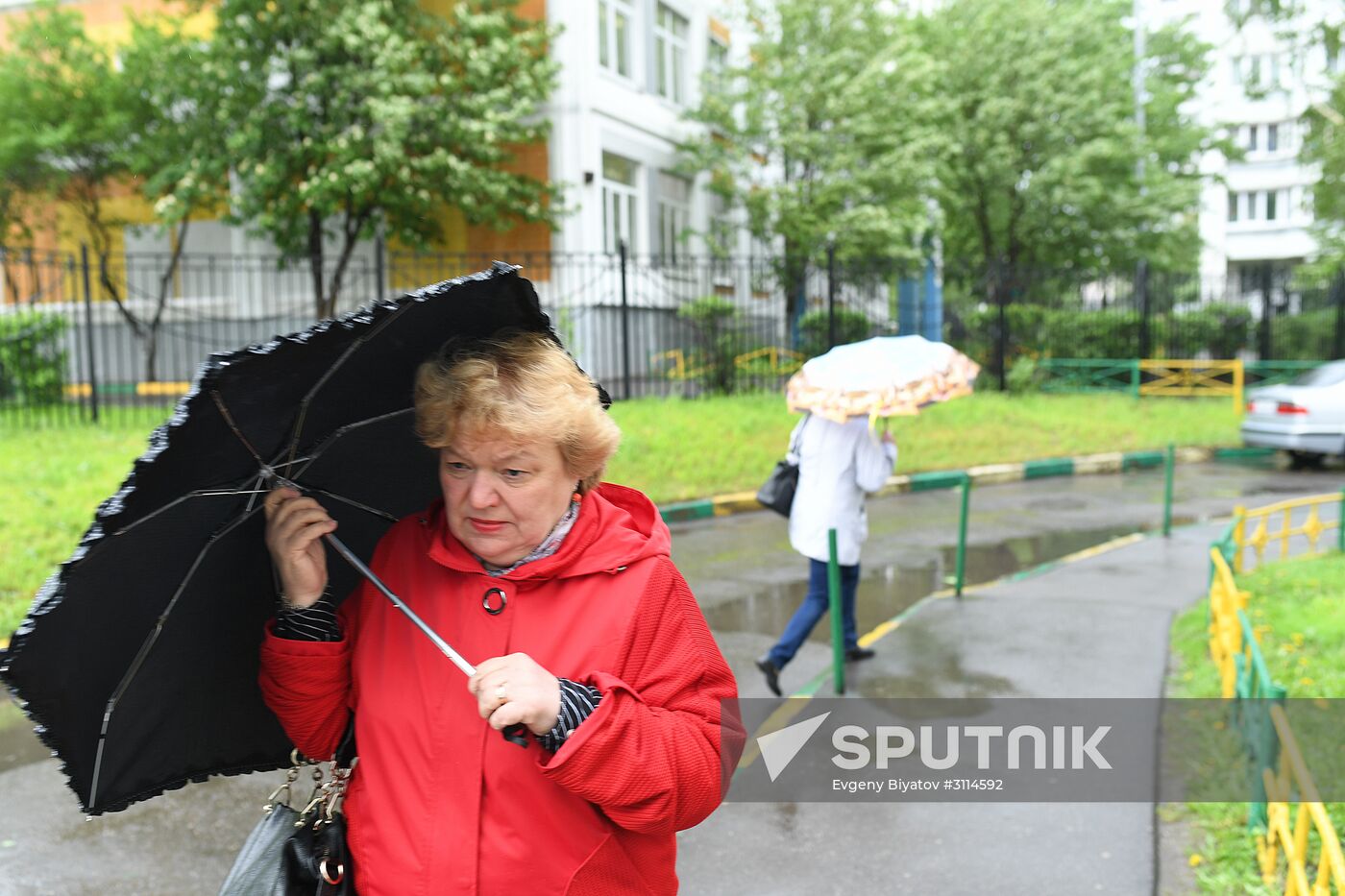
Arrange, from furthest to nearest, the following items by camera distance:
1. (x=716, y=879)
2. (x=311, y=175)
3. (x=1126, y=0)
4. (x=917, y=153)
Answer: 1. (x=1126, y=0)
2. (x=917, y=153)
3. (x=311, y=175)
4. (x=716, y=879)

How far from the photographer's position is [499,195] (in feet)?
56.5

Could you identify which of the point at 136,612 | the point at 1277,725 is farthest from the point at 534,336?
the point at 1277,725

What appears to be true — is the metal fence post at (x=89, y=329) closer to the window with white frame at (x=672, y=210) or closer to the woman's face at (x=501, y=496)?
the window with white frame at (x=672, y=210)

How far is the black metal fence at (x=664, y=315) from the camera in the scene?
636 inches

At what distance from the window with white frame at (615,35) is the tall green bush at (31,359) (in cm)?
992

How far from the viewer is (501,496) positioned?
188cm

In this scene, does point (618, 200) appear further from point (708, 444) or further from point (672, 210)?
point (708, 444)

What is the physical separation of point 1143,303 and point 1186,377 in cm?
173

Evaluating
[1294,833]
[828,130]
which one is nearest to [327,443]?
[1294,833]

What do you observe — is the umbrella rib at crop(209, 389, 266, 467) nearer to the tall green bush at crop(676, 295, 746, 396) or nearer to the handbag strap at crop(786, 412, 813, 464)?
the handbag strap at crop(786, 412, 813, 464)

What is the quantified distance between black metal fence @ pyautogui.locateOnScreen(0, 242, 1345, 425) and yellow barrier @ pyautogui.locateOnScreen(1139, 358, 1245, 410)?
1017mm

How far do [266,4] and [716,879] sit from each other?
54.9ft

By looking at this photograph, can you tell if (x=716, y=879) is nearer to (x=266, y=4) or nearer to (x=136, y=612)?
(x=136, y=612)

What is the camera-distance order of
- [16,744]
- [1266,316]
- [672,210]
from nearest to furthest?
[16,744] < [672,210] < [1266,316]
